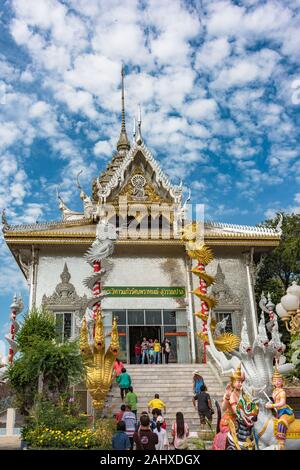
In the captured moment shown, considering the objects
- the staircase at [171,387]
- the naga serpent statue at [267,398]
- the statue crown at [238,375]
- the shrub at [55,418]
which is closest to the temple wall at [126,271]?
the staircase at [171,387]

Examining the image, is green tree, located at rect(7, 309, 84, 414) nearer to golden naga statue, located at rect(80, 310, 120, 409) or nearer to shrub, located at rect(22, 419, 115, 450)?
golden naga statue, located at rect(80, 310, 120, 409)

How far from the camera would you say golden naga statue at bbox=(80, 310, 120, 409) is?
469 inches

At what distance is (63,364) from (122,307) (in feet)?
26.8

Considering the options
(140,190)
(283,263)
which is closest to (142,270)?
(140,190)

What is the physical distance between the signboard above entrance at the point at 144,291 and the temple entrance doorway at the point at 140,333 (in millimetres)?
1185

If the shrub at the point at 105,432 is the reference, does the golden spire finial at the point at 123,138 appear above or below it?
above

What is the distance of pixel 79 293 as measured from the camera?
1884 centimetres

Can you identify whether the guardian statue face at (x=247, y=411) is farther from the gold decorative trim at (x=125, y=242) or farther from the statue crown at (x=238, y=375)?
the gold decorative trim at (x=125, y=242)

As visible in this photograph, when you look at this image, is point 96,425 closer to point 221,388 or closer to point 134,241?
point 221,388

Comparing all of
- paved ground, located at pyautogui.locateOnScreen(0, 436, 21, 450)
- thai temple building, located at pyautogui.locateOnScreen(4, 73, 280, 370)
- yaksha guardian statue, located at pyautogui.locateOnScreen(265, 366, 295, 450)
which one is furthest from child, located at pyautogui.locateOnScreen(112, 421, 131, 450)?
thai temple building, located at pyautogui.locateOnScreen(4, 73, 280, 370)

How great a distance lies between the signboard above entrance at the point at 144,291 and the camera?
1902cm

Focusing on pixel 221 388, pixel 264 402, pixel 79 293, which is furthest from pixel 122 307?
pixel 264 402

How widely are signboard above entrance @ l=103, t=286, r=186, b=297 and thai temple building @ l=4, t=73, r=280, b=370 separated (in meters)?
0.04
